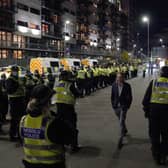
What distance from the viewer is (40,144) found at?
13.0ft

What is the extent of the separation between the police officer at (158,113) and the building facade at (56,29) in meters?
47.5

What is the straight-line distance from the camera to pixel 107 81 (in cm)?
3055

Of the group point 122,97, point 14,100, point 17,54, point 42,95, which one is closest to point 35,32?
point 17,54

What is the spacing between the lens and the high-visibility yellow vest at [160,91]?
7.60 m

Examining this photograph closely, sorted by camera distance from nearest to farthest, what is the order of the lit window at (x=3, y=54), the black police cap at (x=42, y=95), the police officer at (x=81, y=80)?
1. the black police cap at (x=42, y=95)
2. the police officer at (x=81, y=80)
3. the lit window at (x=3, y=54)

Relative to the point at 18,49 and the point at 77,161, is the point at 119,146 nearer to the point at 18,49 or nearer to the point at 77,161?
the point at 77,161

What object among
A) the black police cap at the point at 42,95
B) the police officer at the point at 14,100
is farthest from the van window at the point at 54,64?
Result: the black police cap at the point at 42,95

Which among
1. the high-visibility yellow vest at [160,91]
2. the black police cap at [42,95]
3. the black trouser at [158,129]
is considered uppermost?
the black police cap at [42,95]

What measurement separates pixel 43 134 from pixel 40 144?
123mm

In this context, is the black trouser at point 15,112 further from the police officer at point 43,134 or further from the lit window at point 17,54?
the lit window at point 17,54

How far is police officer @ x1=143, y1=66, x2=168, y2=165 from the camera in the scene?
7.53 metres

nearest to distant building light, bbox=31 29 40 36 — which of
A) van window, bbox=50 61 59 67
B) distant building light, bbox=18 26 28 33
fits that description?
distant building light, bbox=18 26 28 33

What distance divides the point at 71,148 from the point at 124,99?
1864 millimetres

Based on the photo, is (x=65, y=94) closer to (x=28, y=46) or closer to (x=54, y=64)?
(x=54, y=64)
